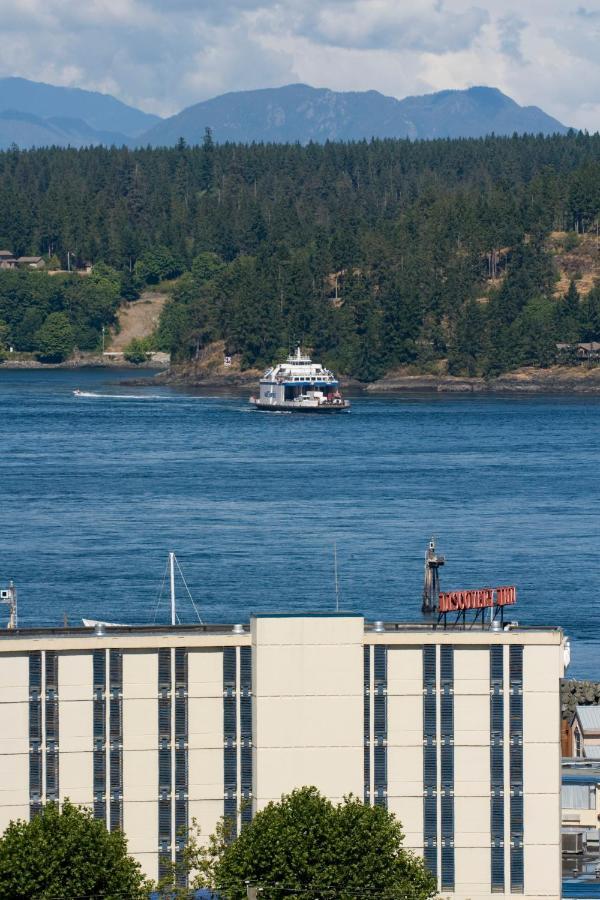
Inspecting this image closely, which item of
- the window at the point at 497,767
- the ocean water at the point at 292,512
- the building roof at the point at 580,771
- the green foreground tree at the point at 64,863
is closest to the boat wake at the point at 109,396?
the ocean water at the point at 292,512

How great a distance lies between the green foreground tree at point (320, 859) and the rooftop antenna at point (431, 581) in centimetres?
3259

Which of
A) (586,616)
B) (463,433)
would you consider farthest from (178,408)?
(586,616)

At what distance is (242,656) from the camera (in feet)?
119

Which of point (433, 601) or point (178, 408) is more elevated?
point (178, 408)

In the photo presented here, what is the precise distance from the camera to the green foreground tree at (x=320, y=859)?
1250 inches

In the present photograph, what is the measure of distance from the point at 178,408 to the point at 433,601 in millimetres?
112931

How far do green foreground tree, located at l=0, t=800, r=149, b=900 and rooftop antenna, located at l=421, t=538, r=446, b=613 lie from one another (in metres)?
33.7

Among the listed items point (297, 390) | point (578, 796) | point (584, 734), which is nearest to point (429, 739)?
point (578, 796)

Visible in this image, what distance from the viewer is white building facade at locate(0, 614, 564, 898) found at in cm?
3609

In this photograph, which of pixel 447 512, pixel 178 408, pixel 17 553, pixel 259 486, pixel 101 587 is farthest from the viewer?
pixel 178 408

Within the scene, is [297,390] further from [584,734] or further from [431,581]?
[584,734]

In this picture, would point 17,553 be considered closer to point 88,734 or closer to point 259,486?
point 259,486

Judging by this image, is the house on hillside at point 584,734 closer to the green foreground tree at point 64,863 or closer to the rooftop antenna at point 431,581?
the rooftop antenna at point 431,581

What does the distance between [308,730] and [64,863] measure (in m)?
6.18
